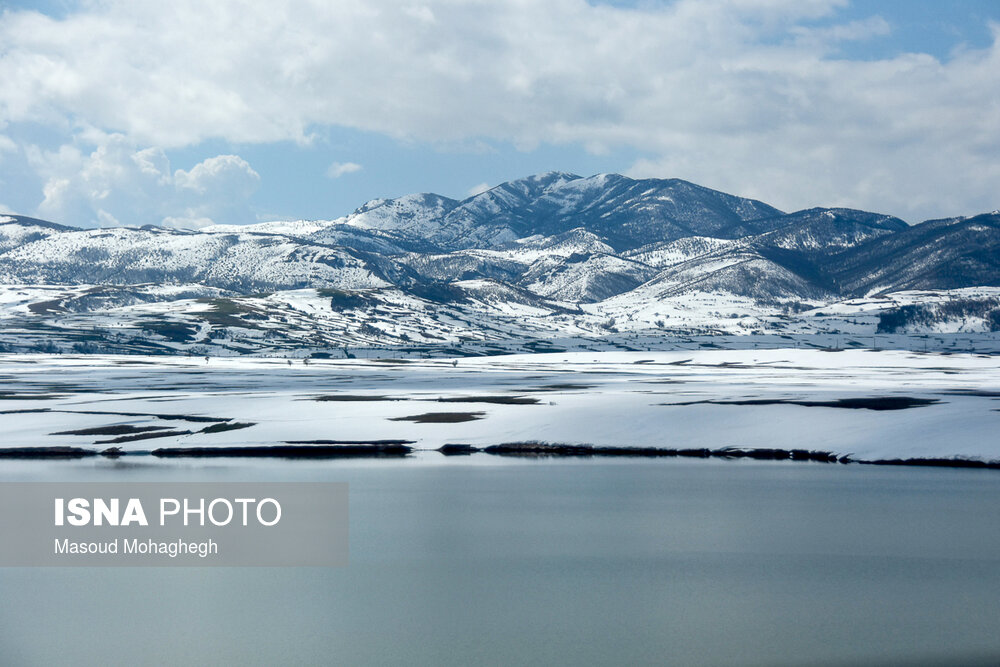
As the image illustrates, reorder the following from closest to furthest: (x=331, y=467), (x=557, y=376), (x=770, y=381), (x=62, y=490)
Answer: (x=62, y=490), (x=331, y=467), (x=770, y=381), (x=557, y=376)

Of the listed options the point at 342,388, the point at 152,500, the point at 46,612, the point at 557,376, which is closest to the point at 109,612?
the point at 46,612

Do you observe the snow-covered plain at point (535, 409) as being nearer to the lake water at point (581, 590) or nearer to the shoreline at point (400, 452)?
the shoreline at point (400, 452)

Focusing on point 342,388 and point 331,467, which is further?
point 342,388

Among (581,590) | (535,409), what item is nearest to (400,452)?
(535,409)

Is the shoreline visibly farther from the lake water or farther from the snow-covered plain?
the lake water

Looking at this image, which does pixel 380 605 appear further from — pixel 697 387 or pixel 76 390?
pixel 76 390

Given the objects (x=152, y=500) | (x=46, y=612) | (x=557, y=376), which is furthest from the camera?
(x=557, y=376)
